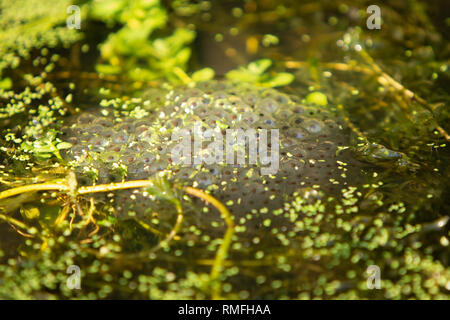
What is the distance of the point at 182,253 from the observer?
35.3 inches

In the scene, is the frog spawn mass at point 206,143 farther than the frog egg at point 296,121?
No

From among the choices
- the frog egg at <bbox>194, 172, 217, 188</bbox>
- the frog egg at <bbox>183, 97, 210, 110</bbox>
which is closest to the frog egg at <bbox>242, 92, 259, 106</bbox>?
the frog egg at <bbox>183, 97, 210, 110</bbox>

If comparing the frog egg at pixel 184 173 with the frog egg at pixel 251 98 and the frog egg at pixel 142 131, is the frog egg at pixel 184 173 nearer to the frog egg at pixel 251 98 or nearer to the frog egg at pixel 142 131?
the frog egg at pixel 142 131

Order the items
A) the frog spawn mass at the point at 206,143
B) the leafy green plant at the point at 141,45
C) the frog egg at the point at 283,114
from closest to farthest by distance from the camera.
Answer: the frog spawn mass at the point at 206,143 → the frog egg at the point at 283,114 → the leafy green plant at the point at 141,45

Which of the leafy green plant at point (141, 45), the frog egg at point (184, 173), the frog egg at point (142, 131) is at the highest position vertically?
the leafy green plant at point (141, 45)

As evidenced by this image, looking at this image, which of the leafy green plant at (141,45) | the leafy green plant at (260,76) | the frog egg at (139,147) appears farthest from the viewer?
the leafy green plant at (141,45)

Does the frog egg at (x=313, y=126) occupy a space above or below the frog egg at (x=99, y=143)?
above

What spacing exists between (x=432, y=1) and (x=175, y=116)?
1311mm

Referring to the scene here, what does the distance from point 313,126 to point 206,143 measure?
351mm

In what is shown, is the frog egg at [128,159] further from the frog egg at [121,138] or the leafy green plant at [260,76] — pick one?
the leafy green plant at [260,76]

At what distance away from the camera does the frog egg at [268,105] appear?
1.25 meters

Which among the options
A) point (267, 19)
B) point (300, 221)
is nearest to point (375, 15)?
point (267, 19)

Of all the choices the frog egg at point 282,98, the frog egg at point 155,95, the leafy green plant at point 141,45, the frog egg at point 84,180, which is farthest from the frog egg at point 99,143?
the frog egg at point 282,98

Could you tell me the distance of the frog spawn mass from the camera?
3.36 ft
